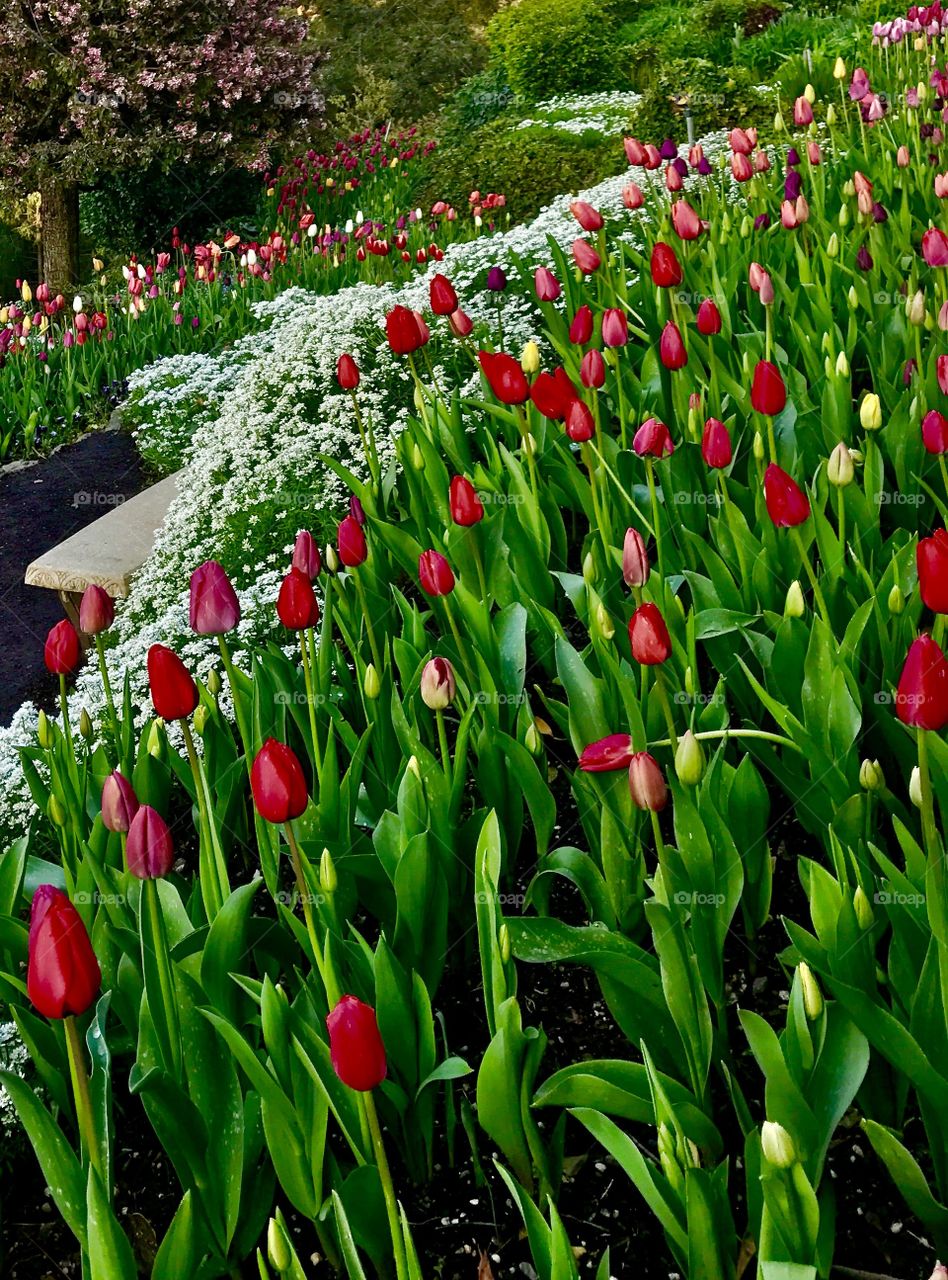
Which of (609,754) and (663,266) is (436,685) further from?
(663,266)

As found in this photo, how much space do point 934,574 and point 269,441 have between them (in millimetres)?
3026

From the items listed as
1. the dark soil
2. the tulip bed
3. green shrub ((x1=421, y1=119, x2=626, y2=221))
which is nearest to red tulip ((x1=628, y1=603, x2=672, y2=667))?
the tulip bed

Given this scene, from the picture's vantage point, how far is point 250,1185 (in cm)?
138

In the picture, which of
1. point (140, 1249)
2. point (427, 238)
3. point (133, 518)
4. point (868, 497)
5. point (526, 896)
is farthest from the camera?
point (427, 238)

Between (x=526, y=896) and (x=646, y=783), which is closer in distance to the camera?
(x=646, y=783)

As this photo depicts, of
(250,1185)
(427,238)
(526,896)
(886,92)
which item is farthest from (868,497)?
(427,238)

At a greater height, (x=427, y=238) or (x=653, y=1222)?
(x=427, y=238)

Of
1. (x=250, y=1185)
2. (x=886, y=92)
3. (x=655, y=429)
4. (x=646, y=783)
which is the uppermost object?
(x=886, y=92)

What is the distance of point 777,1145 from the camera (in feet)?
3.37

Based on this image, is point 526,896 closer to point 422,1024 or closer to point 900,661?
point 422,1024

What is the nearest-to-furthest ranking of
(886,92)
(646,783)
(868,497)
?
(646,783), (868,497), (886,92)

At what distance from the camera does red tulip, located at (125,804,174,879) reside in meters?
1.33

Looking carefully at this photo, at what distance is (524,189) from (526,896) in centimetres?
857

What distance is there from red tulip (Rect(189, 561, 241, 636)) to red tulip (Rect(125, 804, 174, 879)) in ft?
1.22
